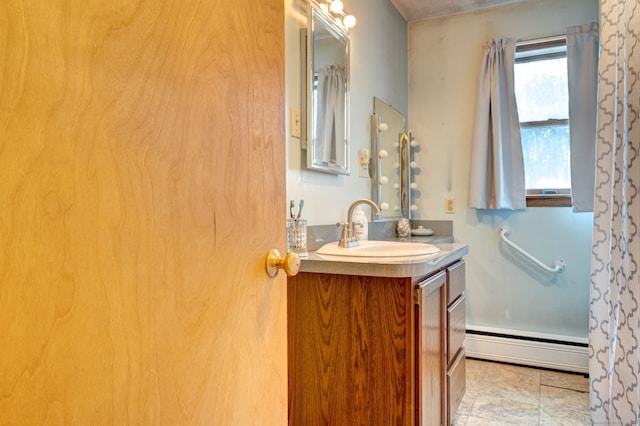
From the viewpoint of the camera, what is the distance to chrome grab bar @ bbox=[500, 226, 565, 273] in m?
2.57

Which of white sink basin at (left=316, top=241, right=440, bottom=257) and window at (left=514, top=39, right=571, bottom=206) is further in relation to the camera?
window at (left=514, top=39, right=571, bottom=206)

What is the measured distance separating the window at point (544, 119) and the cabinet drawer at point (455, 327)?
1198mm

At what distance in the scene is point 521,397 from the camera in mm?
2193

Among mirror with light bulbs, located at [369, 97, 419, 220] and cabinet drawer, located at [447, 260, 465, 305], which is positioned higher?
mirror with light bulbs, located at [369, 97, 419, 220]

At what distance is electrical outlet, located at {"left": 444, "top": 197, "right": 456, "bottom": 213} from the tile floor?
3.44ft

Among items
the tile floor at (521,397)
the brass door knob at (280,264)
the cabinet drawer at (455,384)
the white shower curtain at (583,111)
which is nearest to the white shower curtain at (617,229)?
the tile floor at (521,397)

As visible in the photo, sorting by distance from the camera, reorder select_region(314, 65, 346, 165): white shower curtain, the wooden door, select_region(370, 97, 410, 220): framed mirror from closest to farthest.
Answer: the wooden door < select_region(314, 65, 346, 165): white shower curtain < select_region(370, 97, 410, 220): framed mirror

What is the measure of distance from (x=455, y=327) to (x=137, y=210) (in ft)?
5.20

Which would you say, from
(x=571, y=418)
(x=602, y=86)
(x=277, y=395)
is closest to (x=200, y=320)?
(x=277, y=395)

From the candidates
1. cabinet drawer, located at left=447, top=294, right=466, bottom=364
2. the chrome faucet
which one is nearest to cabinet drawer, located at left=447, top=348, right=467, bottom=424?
cabinet drawer, located at left=447, top=294, right=466, bottom=364

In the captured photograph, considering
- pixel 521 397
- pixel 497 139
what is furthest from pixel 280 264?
pixel 497 139

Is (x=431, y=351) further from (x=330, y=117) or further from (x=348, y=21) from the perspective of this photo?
(x=348, y=21)

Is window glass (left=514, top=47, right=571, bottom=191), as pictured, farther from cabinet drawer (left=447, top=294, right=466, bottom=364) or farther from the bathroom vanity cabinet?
the bathroom vanity cabinet

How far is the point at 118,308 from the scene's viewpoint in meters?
0.48
